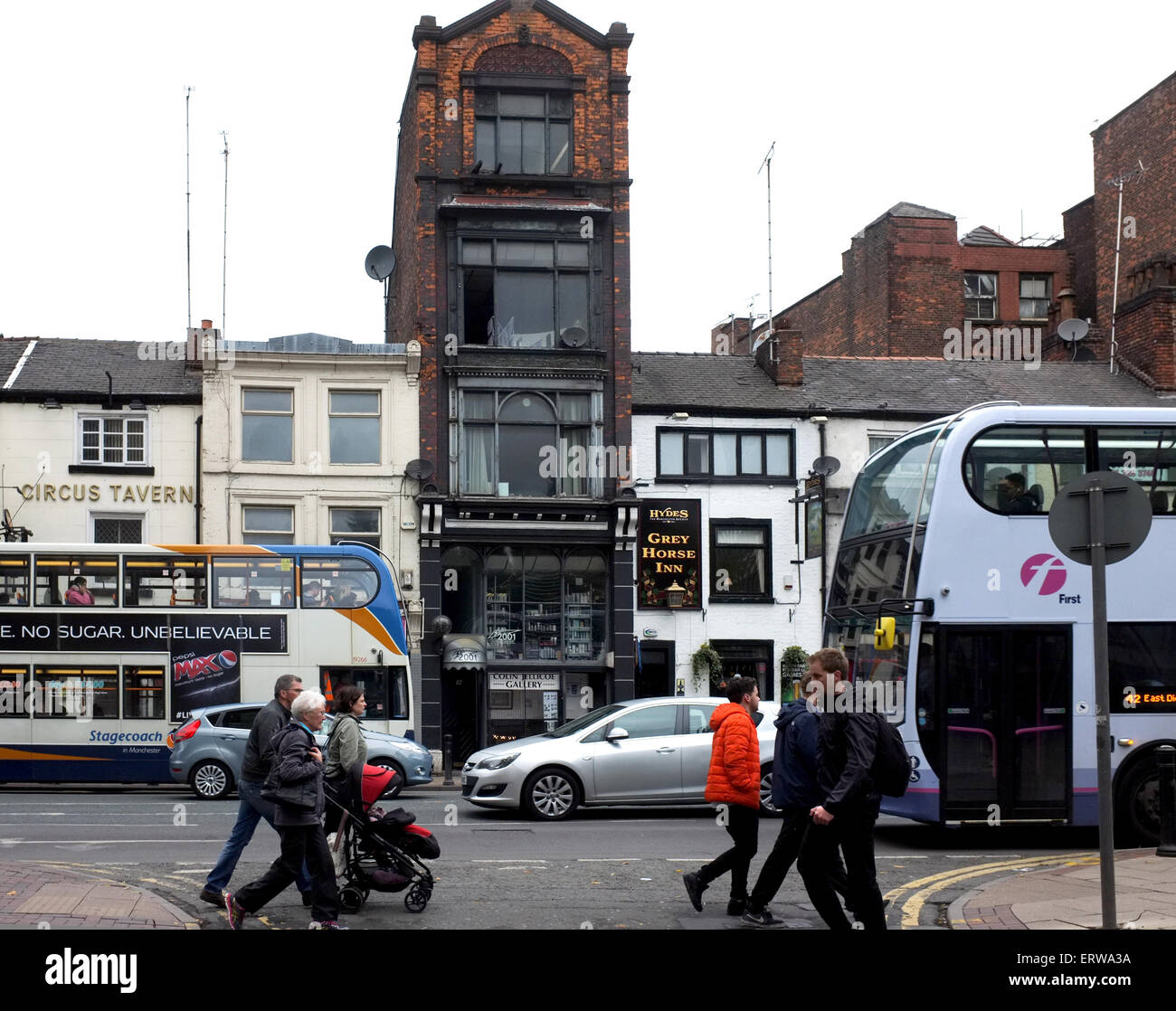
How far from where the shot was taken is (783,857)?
33.4ft

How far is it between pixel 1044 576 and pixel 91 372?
24023 mm

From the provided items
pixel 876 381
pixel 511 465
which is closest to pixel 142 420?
pixel 511 465

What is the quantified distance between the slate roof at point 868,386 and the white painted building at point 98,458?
10.3 meters

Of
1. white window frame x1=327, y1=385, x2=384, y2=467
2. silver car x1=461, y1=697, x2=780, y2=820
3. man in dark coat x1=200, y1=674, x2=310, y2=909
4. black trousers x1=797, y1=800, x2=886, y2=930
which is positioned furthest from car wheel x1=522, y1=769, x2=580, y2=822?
white window frame x1=327, y1=385, x2=384, y2=467

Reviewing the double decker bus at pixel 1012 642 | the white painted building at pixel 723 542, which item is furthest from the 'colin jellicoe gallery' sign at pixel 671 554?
the double decker bus at pixel 1012 642

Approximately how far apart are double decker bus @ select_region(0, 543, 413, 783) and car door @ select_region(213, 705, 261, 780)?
1988 mm

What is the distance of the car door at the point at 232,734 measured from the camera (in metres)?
21.6

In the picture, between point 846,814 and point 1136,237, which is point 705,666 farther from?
point 846,814

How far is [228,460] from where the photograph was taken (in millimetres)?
30922

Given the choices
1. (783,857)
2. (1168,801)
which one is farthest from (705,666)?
(783,857)

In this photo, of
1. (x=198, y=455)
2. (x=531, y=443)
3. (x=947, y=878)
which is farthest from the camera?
(x=531, y=443)

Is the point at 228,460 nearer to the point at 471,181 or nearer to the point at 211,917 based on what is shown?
the point at 471,181

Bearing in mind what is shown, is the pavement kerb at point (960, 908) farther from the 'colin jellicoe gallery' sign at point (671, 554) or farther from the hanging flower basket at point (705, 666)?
the 'colin jellicoe gallery' sign at point (671, 554)

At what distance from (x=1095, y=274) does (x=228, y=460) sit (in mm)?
27497
